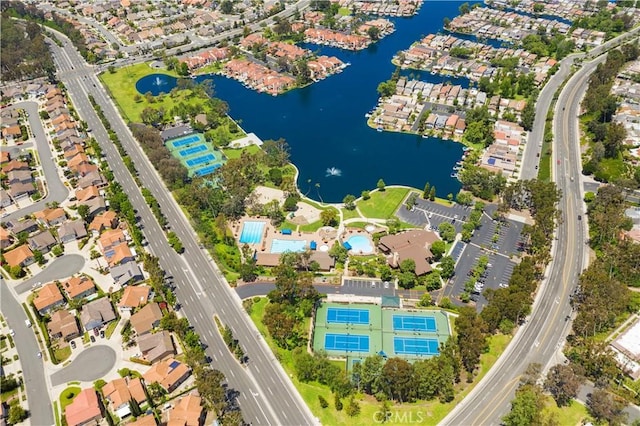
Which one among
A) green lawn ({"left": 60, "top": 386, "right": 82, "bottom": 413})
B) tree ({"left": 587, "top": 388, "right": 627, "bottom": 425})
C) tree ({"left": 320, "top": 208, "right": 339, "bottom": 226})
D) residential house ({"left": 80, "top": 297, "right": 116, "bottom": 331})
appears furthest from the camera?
tree ({"left": 320, "top": 208, "right": 339, "bottom": 226})

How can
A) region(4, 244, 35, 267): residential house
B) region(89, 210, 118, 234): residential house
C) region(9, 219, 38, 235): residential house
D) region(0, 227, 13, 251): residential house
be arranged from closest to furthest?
region(4, 244, 35, 267): residential house
region(0, 227, 13, 251): residential house
region(9, 219, 38, 235): residential house
region(89, 210, 118, 234): residential house

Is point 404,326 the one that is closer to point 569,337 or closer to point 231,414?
point 569,337

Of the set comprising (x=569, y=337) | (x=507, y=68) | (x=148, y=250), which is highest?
(x=507, y=68)

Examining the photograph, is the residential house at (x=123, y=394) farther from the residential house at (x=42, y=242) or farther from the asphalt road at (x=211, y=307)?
the residential house at (x=42, y=242)

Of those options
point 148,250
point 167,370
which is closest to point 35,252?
point 148,250

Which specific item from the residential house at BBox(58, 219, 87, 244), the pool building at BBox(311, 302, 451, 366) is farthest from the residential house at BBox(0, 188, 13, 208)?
the pool building at BBox(311, 302, 451, 366)

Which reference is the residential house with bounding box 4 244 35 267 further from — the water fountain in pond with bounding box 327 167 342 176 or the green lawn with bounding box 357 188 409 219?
the green lawn with bounding box 357 188 409 219

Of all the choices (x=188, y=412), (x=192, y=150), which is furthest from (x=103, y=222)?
(x=188, y=412)

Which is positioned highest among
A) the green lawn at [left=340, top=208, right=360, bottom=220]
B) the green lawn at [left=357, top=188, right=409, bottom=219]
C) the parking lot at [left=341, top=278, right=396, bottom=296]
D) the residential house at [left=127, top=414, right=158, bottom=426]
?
the green lawn at [left=357, top=188, right=409, bottom=219]
